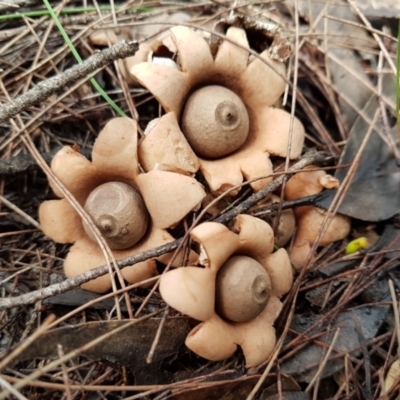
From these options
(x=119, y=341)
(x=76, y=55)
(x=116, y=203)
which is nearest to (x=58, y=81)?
(x=76, y=55)

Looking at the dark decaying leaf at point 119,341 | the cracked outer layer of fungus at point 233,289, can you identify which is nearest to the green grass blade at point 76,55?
the cracked outer layer of fungus at point 233,289

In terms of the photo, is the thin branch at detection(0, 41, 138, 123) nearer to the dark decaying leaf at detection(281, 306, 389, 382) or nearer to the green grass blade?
the green grass blade

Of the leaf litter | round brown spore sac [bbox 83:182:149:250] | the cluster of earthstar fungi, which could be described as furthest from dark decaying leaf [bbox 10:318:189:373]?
round brown spore sac [bbox 83:182:149:250]

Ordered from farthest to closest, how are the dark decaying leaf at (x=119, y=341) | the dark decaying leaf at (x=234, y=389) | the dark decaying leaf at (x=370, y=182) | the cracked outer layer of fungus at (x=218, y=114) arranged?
the dark decaying leaf at (x=370, y=182) < the cracked outer layer of fungus at (x=218, y=114) < the dark decaying leaf at (x=234, y=389) < the dark decaying leaf at (x=119, y=341)

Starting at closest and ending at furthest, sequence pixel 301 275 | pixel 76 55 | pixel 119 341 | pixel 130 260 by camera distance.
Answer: pixel 119 341 → pixel 130 260 → pixel 301 275 → pixel 76 55

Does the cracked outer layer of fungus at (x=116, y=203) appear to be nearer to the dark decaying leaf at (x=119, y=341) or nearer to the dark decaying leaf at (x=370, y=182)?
the dark decaying leaf at (x=119, y=341)

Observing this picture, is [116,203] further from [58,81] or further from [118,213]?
[58,81]
